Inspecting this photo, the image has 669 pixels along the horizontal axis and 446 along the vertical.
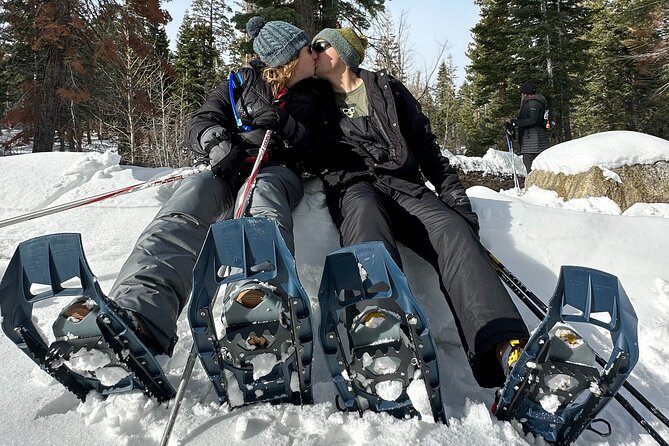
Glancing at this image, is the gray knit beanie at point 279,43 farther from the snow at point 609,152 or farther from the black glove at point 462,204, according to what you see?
the snow at point 609,152

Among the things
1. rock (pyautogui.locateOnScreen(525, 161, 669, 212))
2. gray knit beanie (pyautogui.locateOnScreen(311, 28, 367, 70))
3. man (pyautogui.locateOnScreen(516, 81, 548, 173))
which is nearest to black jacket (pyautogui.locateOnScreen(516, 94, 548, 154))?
man (pyautogui.locateOnScreen(516, 81, 548, 173))

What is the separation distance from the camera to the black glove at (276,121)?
8.95 ft

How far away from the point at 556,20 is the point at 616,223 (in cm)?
1906

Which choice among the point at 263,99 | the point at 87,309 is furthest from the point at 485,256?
the point at 263,99

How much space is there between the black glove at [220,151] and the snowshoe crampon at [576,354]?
1778 mm

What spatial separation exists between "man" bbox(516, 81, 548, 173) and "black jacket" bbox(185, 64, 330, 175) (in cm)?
762

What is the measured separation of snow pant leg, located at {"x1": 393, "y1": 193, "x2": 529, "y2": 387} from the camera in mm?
1573

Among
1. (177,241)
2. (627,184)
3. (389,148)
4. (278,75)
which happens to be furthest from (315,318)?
(627,184)

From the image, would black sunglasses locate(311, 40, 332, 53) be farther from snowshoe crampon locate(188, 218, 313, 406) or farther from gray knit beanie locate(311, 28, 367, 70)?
snowshoe crampon locate(188, 218, 313, 406)

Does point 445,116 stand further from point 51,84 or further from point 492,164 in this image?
point 51,84

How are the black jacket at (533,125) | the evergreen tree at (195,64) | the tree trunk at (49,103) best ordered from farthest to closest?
the evergreen tree at (195,64)
the tree trunk at (49,103)
the black jacket at (533,125)

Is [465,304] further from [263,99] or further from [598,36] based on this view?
[598,36]

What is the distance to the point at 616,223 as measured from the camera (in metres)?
3.11

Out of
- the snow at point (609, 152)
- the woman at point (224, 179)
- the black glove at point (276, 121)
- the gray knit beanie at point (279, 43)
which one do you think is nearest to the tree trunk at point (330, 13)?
the snow at point (609, 152)
